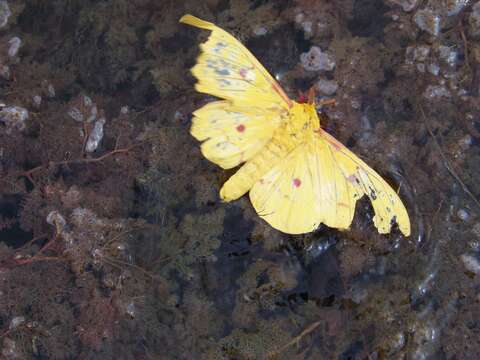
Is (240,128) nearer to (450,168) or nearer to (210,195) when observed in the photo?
(210,195)

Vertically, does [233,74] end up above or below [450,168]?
above

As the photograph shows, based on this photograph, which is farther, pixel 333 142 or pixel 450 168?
pixel 450 168

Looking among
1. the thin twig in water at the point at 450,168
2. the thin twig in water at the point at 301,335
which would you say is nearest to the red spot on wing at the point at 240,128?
the thin twig in water at the point at 301,335

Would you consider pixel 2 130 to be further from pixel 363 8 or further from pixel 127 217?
pixel 363 8

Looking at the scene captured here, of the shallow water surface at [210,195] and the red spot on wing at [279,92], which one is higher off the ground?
the red spot on wing at [279,92]

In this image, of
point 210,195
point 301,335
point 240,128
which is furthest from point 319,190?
point 301,335

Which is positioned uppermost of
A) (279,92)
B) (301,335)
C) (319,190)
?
(279,92)

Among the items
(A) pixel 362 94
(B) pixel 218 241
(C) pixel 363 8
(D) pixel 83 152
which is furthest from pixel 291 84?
(D) pixel 83 152

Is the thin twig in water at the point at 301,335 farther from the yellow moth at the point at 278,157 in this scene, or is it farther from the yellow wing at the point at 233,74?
the yellow wing at the point at 233,74
